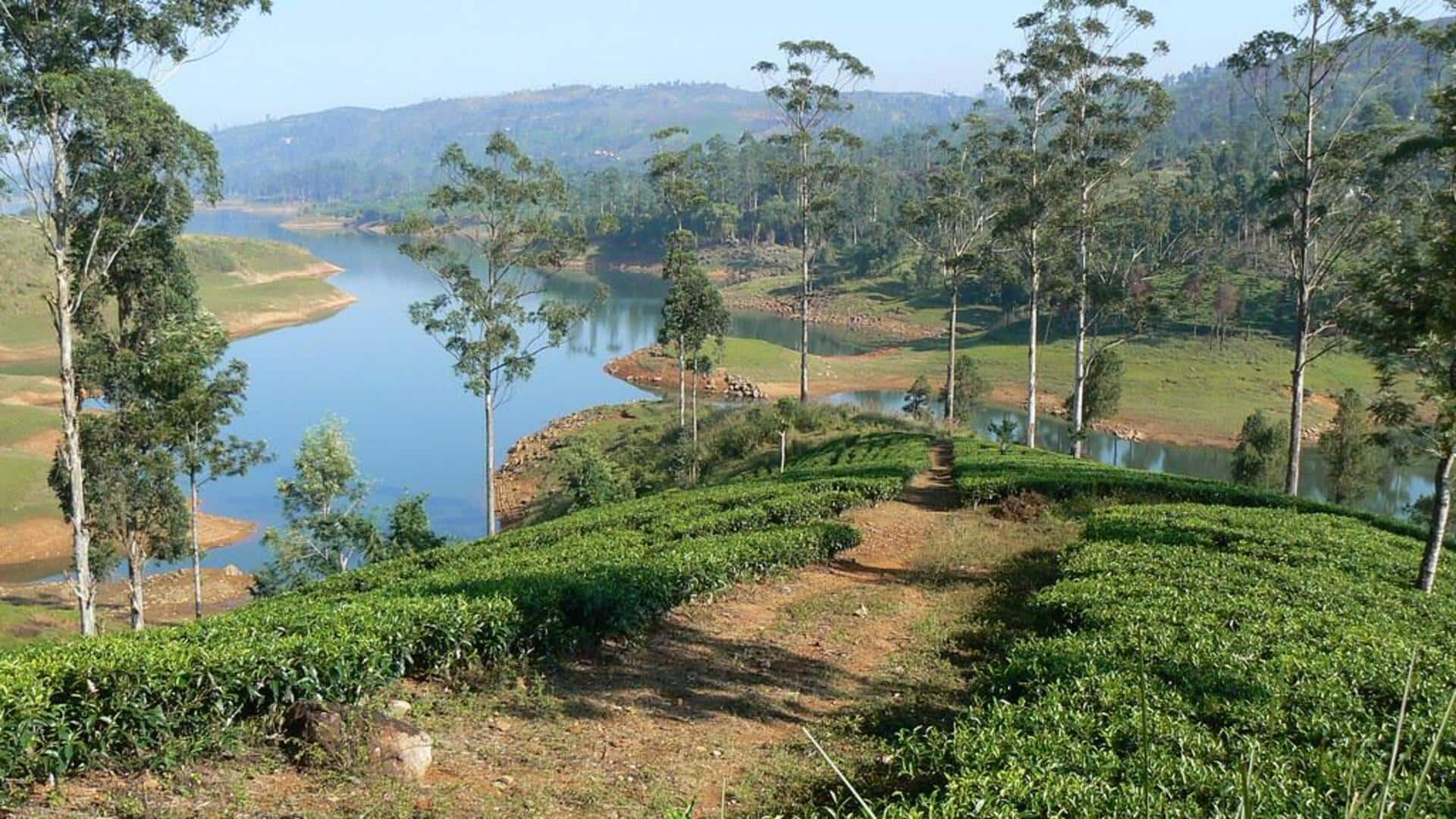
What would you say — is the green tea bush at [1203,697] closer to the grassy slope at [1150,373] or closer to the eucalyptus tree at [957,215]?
the eucalyptus tree at [957,215]

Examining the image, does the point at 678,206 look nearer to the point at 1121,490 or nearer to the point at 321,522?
the point at 321,522

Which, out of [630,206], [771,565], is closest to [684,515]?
[771,565]

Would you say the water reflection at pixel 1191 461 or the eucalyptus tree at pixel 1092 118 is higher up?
the eucalyptus tree at pixel 1092 118

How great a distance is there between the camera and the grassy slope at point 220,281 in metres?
73.9

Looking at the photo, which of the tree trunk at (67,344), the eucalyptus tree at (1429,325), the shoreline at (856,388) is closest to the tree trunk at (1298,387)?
the eucalyptus tree at (1429,325)

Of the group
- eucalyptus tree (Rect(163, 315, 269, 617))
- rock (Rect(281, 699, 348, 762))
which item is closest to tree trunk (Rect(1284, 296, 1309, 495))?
rock (Rect(281, 699, 348, 762))

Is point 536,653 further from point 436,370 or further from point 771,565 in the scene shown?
point 436,370

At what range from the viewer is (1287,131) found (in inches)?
1156

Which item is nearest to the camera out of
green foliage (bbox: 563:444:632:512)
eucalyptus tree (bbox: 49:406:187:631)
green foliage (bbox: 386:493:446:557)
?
eucalyptus tree (bbox: 49:406:187:631)

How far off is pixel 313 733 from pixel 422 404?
5654cm

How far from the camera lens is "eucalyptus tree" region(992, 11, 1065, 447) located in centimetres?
3538

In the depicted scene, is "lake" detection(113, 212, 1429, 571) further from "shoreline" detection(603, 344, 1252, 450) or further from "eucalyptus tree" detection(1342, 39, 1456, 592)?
"eucalyptus tree" detection(1342, 39, 1456, 592)

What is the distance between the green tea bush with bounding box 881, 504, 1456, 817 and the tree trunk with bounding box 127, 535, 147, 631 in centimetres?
2205

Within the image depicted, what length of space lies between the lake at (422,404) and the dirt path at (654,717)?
21607 mm
